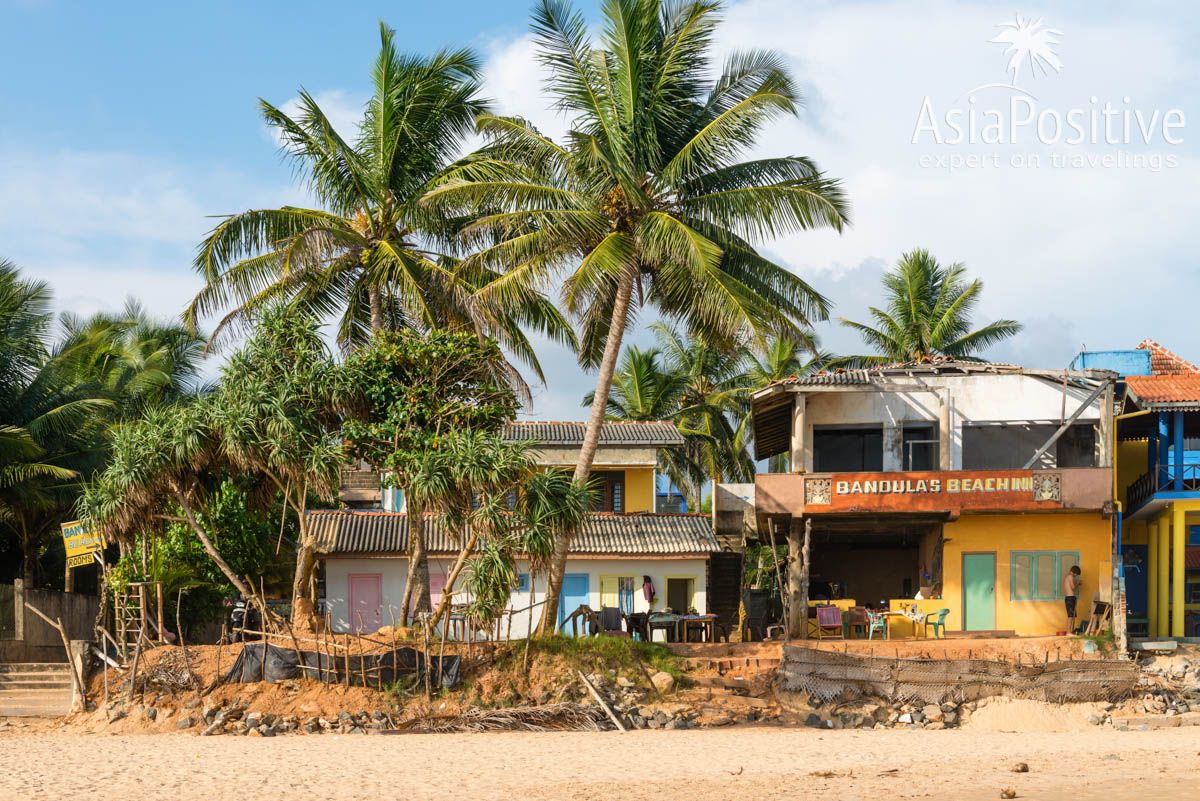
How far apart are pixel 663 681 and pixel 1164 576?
1392 cm

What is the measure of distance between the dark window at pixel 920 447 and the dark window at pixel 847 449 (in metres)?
0.66

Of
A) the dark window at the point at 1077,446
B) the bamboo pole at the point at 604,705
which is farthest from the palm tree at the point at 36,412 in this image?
the dark window at the point at 1077,446

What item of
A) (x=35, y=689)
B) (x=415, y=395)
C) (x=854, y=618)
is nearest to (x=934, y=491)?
(x=854, y=618)

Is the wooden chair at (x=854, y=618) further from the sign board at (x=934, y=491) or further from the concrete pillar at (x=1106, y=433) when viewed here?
the concrete pillar at (x=1106, y=433)

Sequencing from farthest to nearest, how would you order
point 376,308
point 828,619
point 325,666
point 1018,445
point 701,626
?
point 1018,445
point 701,626
point 828,619
point 376,308
point 325,666

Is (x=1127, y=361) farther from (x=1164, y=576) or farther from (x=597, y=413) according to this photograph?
(x=597, y=413)

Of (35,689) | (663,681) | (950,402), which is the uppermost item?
(950,402)

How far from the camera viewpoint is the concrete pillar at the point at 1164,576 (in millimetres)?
32375

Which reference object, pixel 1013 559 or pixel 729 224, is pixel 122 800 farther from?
pixel 1013 559

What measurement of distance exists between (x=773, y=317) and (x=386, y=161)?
888 centimetres

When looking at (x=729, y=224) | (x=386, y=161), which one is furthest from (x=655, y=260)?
(x=386, y=161)

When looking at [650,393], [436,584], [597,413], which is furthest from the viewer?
[650,393]

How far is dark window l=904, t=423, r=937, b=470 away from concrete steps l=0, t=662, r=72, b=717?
19.2 metres

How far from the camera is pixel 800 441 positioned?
32.9m
